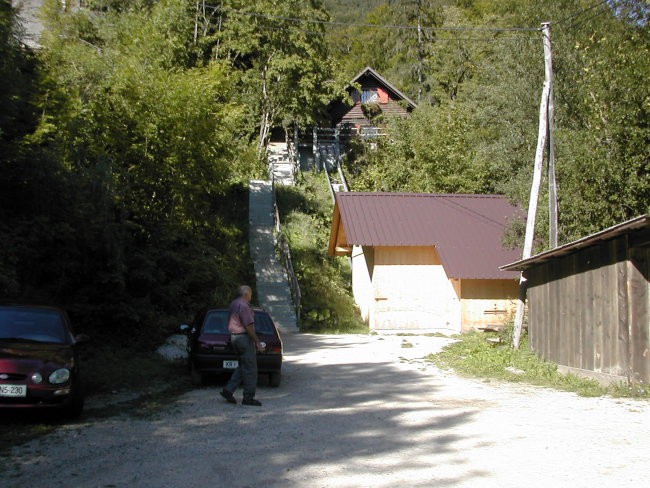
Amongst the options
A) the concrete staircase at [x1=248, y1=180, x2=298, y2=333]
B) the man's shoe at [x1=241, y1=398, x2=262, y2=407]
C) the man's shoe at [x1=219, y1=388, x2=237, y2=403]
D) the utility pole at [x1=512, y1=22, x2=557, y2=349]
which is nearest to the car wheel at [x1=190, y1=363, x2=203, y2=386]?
the man's shoe at [x1=219, y1=388, x2=237, y2=403]

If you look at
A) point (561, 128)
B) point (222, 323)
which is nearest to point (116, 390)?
point (222, 323)

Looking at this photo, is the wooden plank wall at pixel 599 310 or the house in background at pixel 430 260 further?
the house in background at pixel 430 260

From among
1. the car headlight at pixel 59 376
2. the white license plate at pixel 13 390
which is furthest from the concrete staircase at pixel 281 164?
the white license plate at pixel 13 390

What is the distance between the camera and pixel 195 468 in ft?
21.8

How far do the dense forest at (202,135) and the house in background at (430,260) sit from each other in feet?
9.40

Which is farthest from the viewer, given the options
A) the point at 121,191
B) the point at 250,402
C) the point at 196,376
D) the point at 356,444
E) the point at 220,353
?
the point at 121,191

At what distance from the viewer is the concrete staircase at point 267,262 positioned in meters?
26.4

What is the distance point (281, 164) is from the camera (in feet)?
143

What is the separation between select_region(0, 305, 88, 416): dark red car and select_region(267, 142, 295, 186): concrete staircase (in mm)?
31278

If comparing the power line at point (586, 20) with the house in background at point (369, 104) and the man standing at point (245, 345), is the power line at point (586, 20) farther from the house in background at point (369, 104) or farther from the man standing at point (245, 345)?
the house in background at point (369, 104)

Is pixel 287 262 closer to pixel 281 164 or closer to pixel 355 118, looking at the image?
pixel 281 164

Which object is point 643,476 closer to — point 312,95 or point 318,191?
point 318,191

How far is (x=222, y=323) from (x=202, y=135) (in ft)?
40.1

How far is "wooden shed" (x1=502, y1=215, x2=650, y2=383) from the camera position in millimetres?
11727
